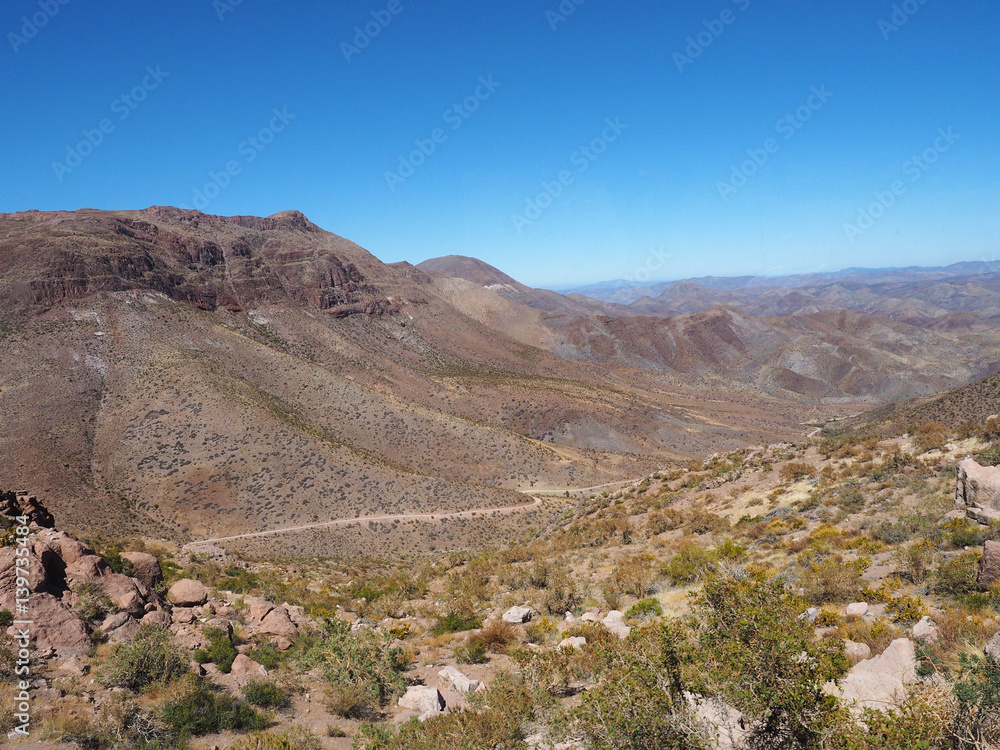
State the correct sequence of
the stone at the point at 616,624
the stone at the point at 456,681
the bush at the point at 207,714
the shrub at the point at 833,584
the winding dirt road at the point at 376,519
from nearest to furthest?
the bush at the point at 207,714 < the stone at the point at 456,681 < the shrub at the point at 833,584 < the stone at the point at 616,624 < the winding dirt road at the point at 376,519

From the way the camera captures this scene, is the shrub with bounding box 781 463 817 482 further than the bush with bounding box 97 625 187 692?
Yes

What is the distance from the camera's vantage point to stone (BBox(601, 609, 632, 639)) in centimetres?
956

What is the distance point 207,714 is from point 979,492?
52.2 ft

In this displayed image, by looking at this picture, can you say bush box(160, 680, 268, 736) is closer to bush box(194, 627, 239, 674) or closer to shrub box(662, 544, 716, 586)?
bush box(194, 627, 239, 674)

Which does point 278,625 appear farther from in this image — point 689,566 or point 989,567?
point 989,567

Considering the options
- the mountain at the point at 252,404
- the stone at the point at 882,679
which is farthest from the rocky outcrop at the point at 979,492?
the mountain at the point at 252,404

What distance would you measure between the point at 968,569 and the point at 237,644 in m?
14.1

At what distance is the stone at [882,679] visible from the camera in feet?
17.7

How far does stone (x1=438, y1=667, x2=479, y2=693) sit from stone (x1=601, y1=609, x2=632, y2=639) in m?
2.90

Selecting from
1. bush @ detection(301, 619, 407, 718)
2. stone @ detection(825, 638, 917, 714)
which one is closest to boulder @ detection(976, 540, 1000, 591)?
stone @ detection(825, 638, 917, 714)

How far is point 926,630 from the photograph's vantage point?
7023mm

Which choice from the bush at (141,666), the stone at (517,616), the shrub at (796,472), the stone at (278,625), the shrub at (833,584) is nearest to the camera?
the bush at (141,666)

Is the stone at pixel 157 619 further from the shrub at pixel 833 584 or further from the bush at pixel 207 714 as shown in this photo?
the shrub at pixel 833 584

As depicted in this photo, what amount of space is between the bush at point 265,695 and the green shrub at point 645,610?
22.3 feet
